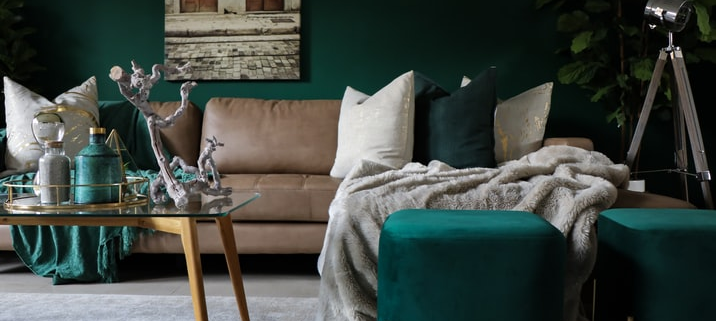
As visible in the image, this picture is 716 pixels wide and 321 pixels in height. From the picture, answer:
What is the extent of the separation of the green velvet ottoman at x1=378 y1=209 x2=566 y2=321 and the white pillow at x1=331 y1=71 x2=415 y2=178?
4.84ft

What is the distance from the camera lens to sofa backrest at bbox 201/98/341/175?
3.40 metres

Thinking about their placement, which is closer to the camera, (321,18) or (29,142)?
(29,142)

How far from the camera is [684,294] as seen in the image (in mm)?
1643

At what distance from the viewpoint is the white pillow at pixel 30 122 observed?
309 centimetres

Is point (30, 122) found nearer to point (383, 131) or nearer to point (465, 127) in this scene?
point (383, 131)

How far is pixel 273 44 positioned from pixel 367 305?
2260mm

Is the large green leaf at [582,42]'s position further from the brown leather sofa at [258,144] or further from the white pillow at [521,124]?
the brown leather sofa at [258,144]

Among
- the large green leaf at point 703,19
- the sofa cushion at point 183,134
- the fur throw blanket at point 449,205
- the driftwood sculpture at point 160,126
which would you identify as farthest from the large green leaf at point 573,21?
the driftwood sculpture at point 160,126

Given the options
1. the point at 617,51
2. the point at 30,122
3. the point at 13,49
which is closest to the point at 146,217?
the point at 30,122

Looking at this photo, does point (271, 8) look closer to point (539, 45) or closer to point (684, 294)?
point (539, 45)

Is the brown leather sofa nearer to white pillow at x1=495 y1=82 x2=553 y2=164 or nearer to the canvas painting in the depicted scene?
white pillow at x1=495 y1=82 x2=553 y2=164

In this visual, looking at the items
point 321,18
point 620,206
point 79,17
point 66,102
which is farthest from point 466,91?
point 79,17

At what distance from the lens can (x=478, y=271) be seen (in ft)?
5.04

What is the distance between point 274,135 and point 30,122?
125 cm
